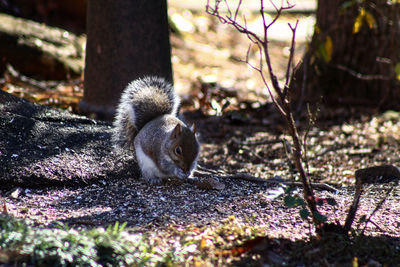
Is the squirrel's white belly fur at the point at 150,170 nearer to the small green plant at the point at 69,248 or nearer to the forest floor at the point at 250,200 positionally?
the forest floor at the point at 250,200

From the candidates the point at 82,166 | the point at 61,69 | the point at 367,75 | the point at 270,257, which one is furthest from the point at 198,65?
the point at 270,257

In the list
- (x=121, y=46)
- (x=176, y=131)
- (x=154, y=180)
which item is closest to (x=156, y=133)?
(x=176, y=131)

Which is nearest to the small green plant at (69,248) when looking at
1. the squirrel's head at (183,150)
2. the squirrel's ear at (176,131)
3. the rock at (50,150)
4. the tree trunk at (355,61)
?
the rock at (50,150)

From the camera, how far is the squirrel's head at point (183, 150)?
398 cm

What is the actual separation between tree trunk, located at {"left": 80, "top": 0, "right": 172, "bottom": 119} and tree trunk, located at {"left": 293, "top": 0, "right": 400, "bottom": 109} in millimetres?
2081

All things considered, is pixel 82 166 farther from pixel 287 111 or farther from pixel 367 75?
pixel 367 75

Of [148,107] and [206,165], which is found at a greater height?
[148,107]

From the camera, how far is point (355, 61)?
6.99m

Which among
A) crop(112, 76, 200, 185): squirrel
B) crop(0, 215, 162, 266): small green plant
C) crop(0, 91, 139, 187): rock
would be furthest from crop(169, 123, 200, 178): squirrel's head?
crop(0, 215, 162, 266): small green plant

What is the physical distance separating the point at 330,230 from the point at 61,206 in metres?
1.73

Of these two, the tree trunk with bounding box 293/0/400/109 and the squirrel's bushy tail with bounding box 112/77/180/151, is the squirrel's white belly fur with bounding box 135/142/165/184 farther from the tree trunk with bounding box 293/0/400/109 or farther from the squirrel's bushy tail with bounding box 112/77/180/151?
the tree trunk with bounding box 293/0/400/109

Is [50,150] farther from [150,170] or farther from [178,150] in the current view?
[178,150]

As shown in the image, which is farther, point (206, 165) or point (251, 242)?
point (206, 165)

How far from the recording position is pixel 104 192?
377 centimetres
